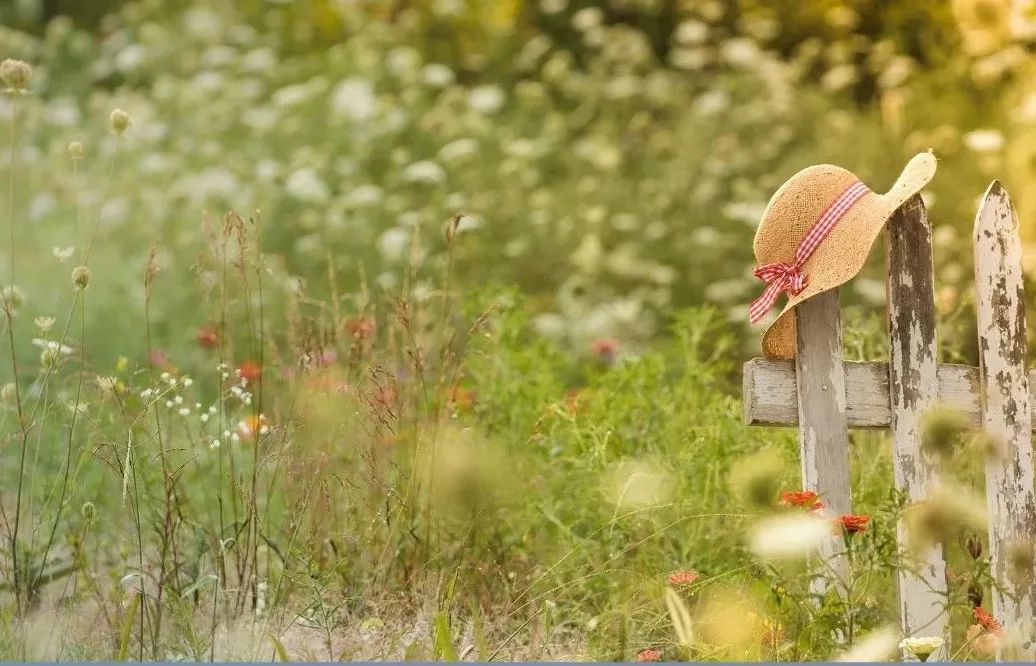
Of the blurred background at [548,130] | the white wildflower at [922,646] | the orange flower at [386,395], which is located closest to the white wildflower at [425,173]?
the blurred background at [548,130]

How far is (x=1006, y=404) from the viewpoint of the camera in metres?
2.74

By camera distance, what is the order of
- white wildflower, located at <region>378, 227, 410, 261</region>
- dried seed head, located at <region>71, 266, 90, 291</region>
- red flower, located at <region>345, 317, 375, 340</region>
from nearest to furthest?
dried seed head, located at <region>71, 266, 90, 291</region>, red flower, located at <region>345, 317, 375, 340</region>, white wildflower, located at <region>378, 227, 410, 261</region>

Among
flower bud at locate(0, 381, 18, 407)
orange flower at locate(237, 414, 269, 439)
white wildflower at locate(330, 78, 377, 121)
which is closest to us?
flower bud at locate(0, 381, 18, 407)

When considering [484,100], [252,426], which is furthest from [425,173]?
[252,426]

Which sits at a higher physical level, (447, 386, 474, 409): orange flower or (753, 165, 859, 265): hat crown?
(753, 165, 859, 265): hat crown

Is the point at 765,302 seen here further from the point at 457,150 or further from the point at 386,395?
the point at 457,150

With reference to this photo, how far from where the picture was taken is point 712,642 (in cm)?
278

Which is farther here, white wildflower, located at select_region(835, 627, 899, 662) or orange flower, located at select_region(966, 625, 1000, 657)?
orange flower, located at select_region(966, 625, 1000, 657)

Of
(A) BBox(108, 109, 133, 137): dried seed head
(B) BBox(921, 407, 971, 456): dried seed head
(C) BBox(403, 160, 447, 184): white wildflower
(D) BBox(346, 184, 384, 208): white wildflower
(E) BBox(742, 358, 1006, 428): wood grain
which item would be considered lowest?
(B) BBox(921, 407, 971, 456): dried seed head

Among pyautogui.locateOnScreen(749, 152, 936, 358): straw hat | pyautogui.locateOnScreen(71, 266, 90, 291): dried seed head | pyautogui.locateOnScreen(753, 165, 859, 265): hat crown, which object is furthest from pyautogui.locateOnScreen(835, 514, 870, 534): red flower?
pyautogui.locateOnScreen(71, 266, 90, 291): dried seed head

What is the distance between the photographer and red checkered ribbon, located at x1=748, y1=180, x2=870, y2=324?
2682 millimetres

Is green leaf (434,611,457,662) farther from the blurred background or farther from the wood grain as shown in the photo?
the blurred background

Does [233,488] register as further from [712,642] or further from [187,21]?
[187,21]

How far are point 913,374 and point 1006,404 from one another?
218mm
